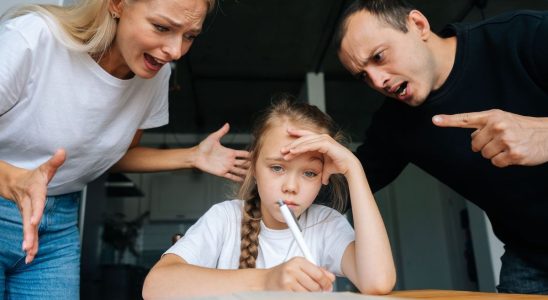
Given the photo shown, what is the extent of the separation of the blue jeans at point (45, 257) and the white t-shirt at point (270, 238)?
0.31 meters

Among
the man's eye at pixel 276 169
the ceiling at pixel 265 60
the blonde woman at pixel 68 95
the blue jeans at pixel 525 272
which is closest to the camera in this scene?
the blonde woman at pixel 68 95

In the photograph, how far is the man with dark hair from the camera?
3.43 feet

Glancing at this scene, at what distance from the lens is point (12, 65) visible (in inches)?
31.9

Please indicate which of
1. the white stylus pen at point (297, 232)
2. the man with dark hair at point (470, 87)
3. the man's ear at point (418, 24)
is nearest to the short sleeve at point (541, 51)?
the man with dark hair at point (470, 87)

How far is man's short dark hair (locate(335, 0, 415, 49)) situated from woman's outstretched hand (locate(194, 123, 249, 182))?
395 millimetres

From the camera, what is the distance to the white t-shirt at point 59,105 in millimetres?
847

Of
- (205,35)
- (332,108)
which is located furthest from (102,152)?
(332,108)

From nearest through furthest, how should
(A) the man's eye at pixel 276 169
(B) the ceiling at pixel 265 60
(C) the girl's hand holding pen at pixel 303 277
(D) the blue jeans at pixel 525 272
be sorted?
(C) the girl's hand holding pen at pixel 303 277 → (A) the man's eye at pixel 276 169 → (D) the blue jeans at pixel 525 272 → (B) the ceiling at pixel 265 60

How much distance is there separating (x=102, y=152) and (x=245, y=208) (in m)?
0.36

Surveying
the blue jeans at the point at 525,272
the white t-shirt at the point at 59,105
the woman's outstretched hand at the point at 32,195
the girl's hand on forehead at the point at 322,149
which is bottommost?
the blue jeans at the point at 525,272

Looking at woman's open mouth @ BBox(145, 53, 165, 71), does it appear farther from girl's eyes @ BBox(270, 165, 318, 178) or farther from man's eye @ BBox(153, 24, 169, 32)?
girl's eyes @ BBox(270, 165, 318, 178)

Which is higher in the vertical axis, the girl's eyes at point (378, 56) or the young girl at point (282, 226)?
the girl's eyes at point (378, 56)

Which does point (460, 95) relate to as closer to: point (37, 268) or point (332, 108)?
point (37, 268)

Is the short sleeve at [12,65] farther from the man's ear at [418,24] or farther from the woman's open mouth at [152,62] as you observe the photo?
the man's ear at [418,24]
